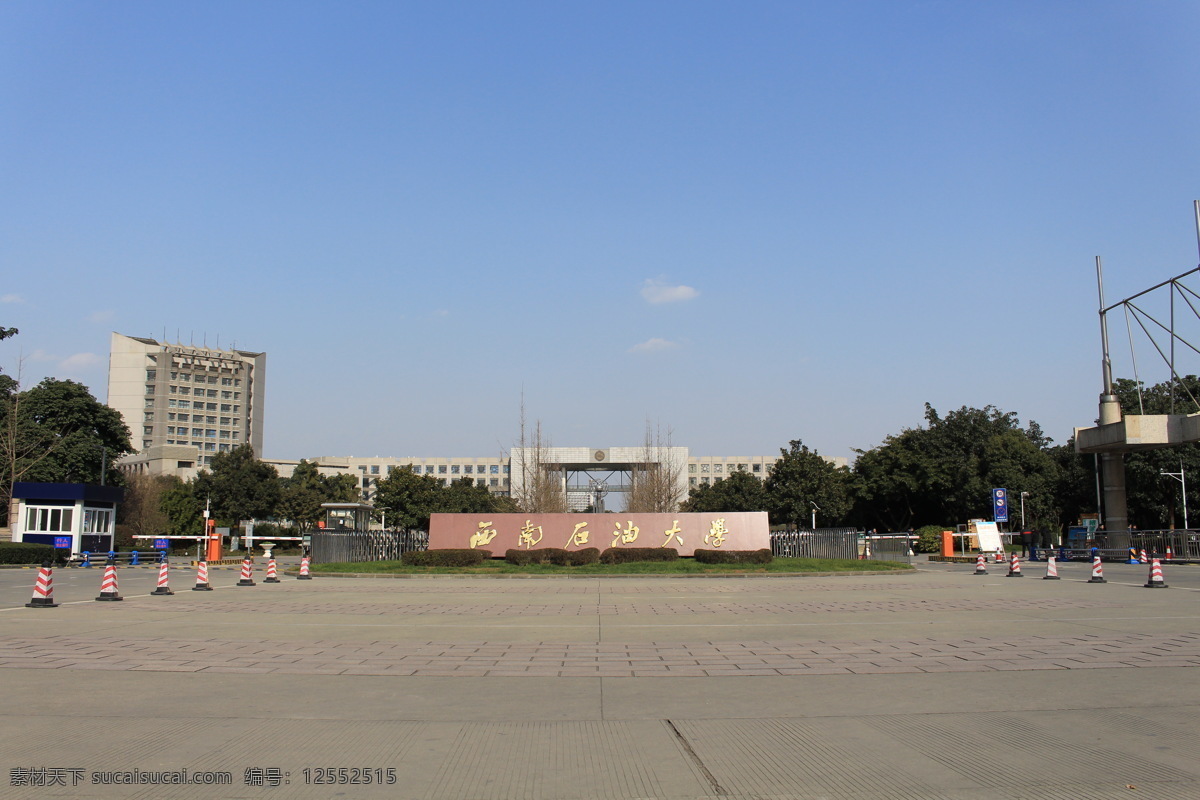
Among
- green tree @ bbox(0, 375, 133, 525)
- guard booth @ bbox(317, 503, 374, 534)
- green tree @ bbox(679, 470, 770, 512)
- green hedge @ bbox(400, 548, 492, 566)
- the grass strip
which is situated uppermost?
green tree @ bbox(0, 375, 133, 525)

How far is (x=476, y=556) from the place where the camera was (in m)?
31.2

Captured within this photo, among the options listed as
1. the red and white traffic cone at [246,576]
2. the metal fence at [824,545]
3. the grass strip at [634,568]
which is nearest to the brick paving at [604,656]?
the red and white traffic cone at [246,576]

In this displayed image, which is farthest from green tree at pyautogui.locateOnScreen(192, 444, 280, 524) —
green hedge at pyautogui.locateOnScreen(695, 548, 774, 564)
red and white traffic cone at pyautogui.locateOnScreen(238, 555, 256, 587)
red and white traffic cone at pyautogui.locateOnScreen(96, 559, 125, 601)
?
A: red and white traffic cone at pyautogui.locateOnScreen(96, 559, 125, 601)

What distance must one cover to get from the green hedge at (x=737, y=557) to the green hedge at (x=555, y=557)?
3.92m

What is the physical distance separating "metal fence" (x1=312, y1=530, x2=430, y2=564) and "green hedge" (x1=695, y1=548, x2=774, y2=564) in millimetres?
11162

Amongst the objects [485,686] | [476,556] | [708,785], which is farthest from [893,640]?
[476,556]

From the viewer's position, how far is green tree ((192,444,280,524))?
249 ft

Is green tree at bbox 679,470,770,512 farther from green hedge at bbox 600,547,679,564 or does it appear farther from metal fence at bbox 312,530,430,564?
metal fence at bbox 312,530,430,564

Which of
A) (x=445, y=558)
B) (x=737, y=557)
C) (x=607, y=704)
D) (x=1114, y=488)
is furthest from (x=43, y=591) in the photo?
(x=1114, y=488)

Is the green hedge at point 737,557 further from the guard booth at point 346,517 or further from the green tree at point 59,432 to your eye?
the green tree at point 59,432

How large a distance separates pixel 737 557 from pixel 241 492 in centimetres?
5692

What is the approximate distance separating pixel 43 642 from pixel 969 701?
37.9 feet

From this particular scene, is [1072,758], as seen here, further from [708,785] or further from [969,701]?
[708,785]

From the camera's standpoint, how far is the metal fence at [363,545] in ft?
113
